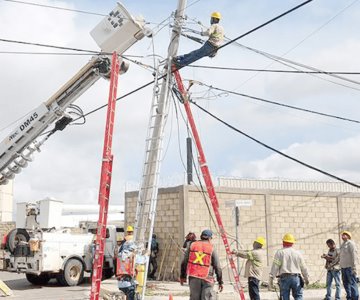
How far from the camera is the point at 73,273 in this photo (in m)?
18.2

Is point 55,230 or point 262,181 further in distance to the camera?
point 262,181

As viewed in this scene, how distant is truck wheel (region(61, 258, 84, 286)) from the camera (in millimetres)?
17938

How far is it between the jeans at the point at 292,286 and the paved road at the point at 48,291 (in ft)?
20.9

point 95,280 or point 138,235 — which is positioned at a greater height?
point 138,235

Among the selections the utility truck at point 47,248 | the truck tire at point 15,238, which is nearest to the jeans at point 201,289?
the utility truck at point 47,248

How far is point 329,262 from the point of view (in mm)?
13680

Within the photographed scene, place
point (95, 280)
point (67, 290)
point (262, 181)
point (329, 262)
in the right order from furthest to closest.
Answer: point (262, 181) < point (67, 290) < point (329, 262) < point (95, 280)

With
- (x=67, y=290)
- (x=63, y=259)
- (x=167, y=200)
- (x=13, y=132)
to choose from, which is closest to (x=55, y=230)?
(x=63, y=259)

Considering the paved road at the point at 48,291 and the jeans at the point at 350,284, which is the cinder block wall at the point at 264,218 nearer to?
the paved road at the point at 48,291

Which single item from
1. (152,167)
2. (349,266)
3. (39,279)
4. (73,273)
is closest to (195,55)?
(152,167)

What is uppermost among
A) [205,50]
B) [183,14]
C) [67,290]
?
[183,14]

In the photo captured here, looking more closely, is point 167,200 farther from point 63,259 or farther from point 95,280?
point 95,280

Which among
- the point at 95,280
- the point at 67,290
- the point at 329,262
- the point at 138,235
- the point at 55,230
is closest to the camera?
the point at 95,280

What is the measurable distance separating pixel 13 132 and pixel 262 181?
999 centimetres
